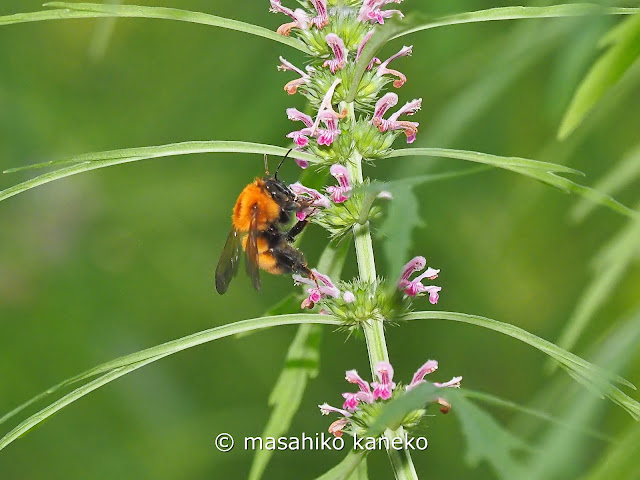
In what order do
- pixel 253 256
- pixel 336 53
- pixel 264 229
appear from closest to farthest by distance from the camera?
pixel 336 53
pixel 253 256
pixel 264 229

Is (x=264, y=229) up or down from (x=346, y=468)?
up

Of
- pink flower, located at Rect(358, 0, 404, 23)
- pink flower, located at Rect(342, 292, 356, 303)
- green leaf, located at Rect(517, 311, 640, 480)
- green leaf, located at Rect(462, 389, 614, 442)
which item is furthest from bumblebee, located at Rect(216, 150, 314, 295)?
green leaf, located at Rect(517, 311, 640, 480)

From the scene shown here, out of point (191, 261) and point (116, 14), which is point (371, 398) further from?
point (191, 261)

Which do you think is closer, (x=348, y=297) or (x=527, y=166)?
(x=527, y=166)

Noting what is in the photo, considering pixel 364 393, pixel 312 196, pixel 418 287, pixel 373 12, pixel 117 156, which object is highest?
pixel 373 12

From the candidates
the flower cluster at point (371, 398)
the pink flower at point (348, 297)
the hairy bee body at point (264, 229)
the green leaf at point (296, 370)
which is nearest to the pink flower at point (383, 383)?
the flower cluster at point (371, 398)

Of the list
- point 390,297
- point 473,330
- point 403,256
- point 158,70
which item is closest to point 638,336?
point 403,256

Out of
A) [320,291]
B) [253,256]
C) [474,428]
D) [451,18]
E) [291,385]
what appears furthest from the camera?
[253,256]

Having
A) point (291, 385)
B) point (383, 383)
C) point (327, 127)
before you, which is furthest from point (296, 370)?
point (327, 127)

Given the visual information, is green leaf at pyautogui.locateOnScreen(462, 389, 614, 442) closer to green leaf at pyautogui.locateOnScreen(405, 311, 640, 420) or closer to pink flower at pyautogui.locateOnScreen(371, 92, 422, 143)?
green leaf at pyautogui.locateOnScreen(405, 311, 640, 420)
